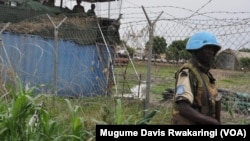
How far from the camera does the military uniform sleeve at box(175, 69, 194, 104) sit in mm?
2988

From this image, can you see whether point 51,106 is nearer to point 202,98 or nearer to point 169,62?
point 169,62

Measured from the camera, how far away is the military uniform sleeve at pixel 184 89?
2.99 metres

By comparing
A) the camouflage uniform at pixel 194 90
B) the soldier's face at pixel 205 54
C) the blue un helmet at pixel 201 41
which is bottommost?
the camouflage uniform at pixel 194 90

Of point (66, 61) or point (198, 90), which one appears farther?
point (66, 61)

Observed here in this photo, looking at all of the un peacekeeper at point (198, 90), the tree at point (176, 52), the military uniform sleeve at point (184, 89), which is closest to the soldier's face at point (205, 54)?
the un peacekeeper at point (198, 90)

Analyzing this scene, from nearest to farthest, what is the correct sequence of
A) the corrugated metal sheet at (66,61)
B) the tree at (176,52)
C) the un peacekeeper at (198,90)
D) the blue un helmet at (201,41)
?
the un peacekeeper at (198,90)
the blue un helmet at (201,41)
the tree at (176,52)
the corrugated metal sheet at (66,61)

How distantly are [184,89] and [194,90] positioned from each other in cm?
11

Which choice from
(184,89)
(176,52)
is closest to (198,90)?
(184,89)

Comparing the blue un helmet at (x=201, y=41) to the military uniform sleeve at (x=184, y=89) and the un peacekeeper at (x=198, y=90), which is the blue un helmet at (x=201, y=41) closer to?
the un peacekeeper at (x=198, y=90)

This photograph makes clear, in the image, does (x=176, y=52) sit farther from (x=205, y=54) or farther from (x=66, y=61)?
(x=66, y=61)

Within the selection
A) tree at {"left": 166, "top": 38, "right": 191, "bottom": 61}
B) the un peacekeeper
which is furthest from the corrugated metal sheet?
the un peacekeeper

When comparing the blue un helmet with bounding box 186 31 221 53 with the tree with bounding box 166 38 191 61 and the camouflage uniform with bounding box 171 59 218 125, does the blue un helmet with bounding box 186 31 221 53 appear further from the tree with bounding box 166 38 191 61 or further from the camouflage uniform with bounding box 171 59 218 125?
the tree with bounding box 166 38 191 61

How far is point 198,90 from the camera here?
309 centimetres

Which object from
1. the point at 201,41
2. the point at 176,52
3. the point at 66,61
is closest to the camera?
the point at 201,41
